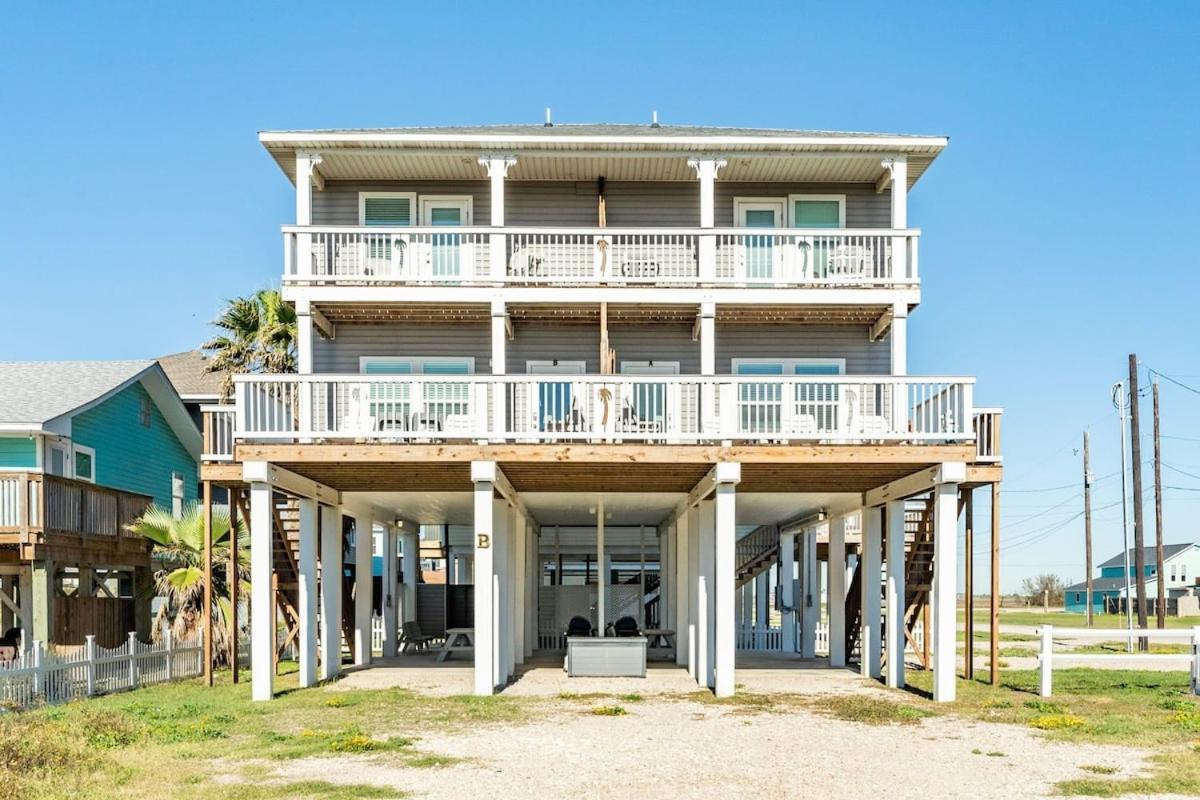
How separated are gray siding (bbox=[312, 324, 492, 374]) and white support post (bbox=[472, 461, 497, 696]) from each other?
219 inches

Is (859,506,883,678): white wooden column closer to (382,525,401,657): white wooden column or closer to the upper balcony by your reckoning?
the upper balcony

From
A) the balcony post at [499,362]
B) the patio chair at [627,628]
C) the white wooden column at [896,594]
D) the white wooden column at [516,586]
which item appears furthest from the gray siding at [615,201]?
the patio chair at [627,628]

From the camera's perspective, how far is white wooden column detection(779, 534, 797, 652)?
31886 millimetres

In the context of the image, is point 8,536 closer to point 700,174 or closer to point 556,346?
point 556,346

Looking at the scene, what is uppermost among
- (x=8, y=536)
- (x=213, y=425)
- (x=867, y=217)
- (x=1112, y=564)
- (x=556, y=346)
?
(x=867, y=217)

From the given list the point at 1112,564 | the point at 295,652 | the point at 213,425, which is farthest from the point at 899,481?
the point at 1112,564

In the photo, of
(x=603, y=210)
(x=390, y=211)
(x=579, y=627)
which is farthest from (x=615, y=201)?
(x=579, y=627)

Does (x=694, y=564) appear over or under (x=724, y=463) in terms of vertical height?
under

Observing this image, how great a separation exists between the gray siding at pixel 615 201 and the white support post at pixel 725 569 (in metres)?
7.38

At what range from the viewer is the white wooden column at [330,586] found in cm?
2295

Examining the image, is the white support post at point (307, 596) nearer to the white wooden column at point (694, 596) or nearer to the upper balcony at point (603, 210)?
the upper balcony at point (603, 210)

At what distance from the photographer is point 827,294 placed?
73.9ft

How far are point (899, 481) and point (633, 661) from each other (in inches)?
219

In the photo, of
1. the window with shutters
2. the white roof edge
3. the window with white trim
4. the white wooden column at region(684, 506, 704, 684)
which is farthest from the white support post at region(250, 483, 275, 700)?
the window with white trim
